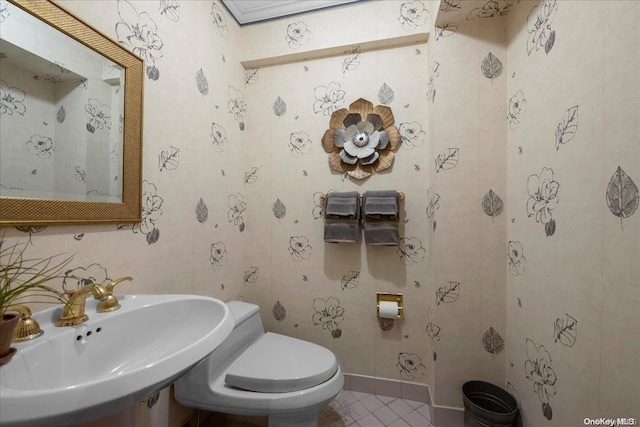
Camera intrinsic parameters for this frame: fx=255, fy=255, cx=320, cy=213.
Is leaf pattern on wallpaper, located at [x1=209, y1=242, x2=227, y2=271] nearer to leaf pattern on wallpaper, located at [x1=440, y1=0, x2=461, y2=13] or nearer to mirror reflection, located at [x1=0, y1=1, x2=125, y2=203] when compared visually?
mirror reflection, located at [x1=0, y1=1, x2=125, y2=203]

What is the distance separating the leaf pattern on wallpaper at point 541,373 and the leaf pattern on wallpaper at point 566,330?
11cm

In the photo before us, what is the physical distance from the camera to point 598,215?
74 cm

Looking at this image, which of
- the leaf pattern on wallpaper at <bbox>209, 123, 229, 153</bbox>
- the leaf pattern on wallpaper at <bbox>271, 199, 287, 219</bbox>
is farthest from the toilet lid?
the leaf pattern on wallpaper at <bbox>209, 123, 229, 153</bbox>

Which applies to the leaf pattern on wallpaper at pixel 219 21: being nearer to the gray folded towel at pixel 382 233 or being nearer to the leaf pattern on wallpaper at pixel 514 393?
the gray folded towel at pixel 382 233

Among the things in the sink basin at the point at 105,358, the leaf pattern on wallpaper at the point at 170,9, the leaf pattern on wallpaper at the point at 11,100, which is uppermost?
the leaf pattern on wallpaper at the point at 170,9

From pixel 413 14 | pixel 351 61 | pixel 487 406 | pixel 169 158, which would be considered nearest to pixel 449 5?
pixel 413 14

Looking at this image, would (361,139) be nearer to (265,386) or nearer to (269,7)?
(269,7)

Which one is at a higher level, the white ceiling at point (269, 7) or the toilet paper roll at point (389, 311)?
the white ceiling at point (269, 7)

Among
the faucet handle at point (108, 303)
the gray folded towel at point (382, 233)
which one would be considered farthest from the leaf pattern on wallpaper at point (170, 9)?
the gray folded towel at point (382, 233)

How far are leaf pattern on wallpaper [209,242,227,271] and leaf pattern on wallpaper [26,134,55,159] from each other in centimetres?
79

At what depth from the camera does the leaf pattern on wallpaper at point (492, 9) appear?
121 cm

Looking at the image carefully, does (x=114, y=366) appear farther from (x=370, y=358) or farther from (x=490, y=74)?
(x=490, y=74)

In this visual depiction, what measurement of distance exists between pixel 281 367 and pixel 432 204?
1.12m

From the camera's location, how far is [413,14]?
4.77 ft
